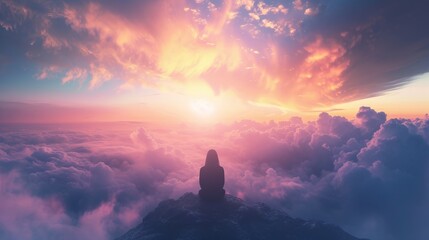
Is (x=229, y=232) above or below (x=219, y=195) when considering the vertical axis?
below

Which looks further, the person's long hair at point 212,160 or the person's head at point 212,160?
the person's head at point 212,160

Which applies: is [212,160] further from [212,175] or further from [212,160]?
[212,175]

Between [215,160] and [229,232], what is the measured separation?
60.8m

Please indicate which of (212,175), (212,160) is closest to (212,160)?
(212,160)

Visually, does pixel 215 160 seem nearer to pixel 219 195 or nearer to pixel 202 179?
pixel 202 179

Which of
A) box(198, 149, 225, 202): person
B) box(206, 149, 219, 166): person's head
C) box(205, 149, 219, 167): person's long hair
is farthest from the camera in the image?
box(206, 149, 219, 166): person's head

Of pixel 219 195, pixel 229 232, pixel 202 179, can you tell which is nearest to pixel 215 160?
pixel 202 179

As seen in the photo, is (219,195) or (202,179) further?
(219,195)

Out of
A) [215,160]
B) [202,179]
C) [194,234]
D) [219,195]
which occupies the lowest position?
[194,234]

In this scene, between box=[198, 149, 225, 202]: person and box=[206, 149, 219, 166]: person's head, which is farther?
box=[206, 149, 219, 166]: person's head

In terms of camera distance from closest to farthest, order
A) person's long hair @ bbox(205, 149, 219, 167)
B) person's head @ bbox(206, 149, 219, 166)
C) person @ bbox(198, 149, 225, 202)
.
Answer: person @ bbox(198, 149, 225, 202)
person's long hair @ bbox(205, 149, 219, 167)
person's head @ bbox(206, 149, 219, 166)

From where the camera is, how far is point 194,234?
195 m

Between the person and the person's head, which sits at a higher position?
the person's head

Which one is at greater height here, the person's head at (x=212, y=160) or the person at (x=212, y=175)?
the person's head at (x=212, y=160)
